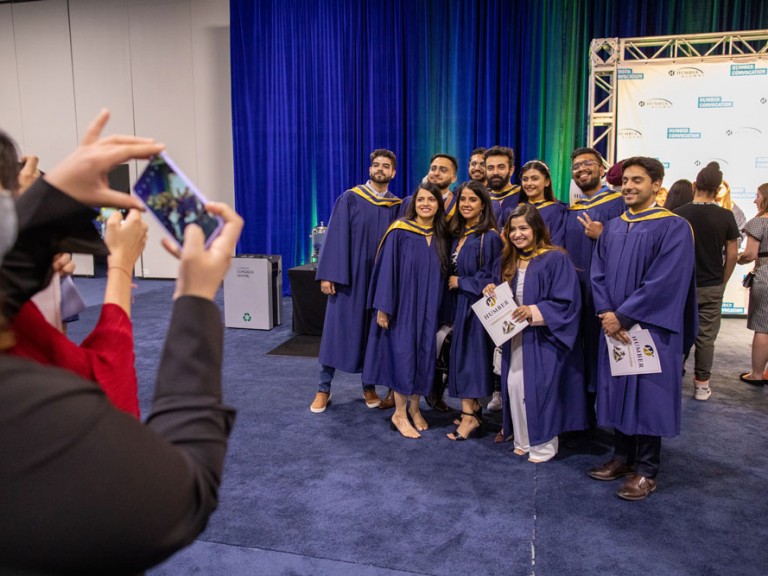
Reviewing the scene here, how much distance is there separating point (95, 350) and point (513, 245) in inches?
108

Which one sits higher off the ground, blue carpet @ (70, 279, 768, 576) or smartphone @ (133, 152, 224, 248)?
smartphone @ (133, 152, 224, 248)

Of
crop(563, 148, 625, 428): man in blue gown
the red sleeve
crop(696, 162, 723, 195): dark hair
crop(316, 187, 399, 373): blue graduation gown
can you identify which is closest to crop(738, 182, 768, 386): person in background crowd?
crop(696, 162, 723, 195): dark hair

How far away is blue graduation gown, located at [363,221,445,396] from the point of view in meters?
3.63

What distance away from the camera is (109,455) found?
0.54m

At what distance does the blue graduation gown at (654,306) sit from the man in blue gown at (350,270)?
1541 mm

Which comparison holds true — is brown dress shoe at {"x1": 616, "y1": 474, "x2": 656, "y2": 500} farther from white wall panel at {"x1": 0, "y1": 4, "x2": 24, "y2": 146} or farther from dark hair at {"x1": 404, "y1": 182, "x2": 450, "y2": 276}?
white wall panel at {"x1": 0, "y1": 4, "x2": 24, "y2": 146}

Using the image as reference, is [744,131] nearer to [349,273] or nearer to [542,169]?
[542,169]

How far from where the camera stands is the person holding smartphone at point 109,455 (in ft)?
1.75

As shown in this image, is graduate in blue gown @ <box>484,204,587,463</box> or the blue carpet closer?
the blue carpet

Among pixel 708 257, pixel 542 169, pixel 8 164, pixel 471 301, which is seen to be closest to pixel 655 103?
pixel 708 257

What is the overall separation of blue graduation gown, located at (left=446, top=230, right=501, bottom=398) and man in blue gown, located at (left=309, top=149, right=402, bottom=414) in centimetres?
68

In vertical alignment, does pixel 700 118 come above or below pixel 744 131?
above

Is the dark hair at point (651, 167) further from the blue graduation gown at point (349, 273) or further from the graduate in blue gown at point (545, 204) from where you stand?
the blue graduation gown at point (349, 273)

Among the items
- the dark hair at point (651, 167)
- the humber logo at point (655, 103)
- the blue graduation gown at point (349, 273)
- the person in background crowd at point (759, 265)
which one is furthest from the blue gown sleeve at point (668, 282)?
the humber logo at point (655, 103)
